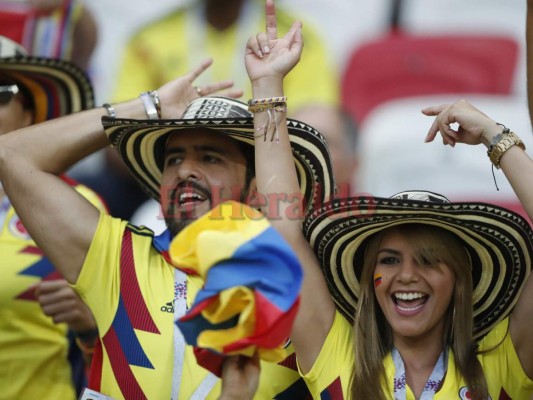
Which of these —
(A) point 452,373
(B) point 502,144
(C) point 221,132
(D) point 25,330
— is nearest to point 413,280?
(A) point 452,373

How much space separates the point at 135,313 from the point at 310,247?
591 millimetres

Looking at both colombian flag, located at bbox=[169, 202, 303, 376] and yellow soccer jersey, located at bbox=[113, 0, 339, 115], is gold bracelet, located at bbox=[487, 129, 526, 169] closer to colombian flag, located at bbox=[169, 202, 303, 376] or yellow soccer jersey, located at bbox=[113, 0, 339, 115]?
colombian flag, located at bbox=[169, 202, 303, 376]

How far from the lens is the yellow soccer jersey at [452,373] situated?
328 cm

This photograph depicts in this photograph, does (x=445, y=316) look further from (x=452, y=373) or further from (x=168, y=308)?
(x=168, y=308)

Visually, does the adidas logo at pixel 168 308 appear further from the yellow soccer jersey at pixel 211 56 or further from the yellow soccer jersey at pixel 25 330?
the yellow soccer jersey at pixel 211 56

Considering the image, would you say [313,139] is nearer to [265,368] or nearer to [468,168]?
[265,368]

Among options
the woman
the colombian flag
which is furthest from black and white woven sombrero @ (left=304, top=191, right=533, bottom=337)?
the colombian flag

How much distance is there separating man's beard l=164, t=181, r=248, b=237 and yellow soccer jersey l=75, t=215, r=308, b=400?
0.16 feet

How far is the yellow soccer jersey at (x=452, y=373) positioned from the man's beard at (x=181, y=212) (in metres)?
0.61

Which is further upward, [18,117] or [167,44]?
[167,44]

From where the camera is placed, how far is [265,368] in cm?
345

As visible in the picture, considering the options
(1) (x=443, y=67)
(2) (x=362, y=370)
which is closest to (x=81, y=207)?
(2) (x=362, y=370)

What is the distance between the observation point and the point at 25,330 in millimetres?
4141

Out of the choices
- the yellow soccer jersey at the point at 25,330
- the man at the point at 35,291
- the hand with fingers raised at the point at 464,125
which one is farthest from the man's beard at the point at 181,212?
the hand with fingers raised at the point at 464,125
